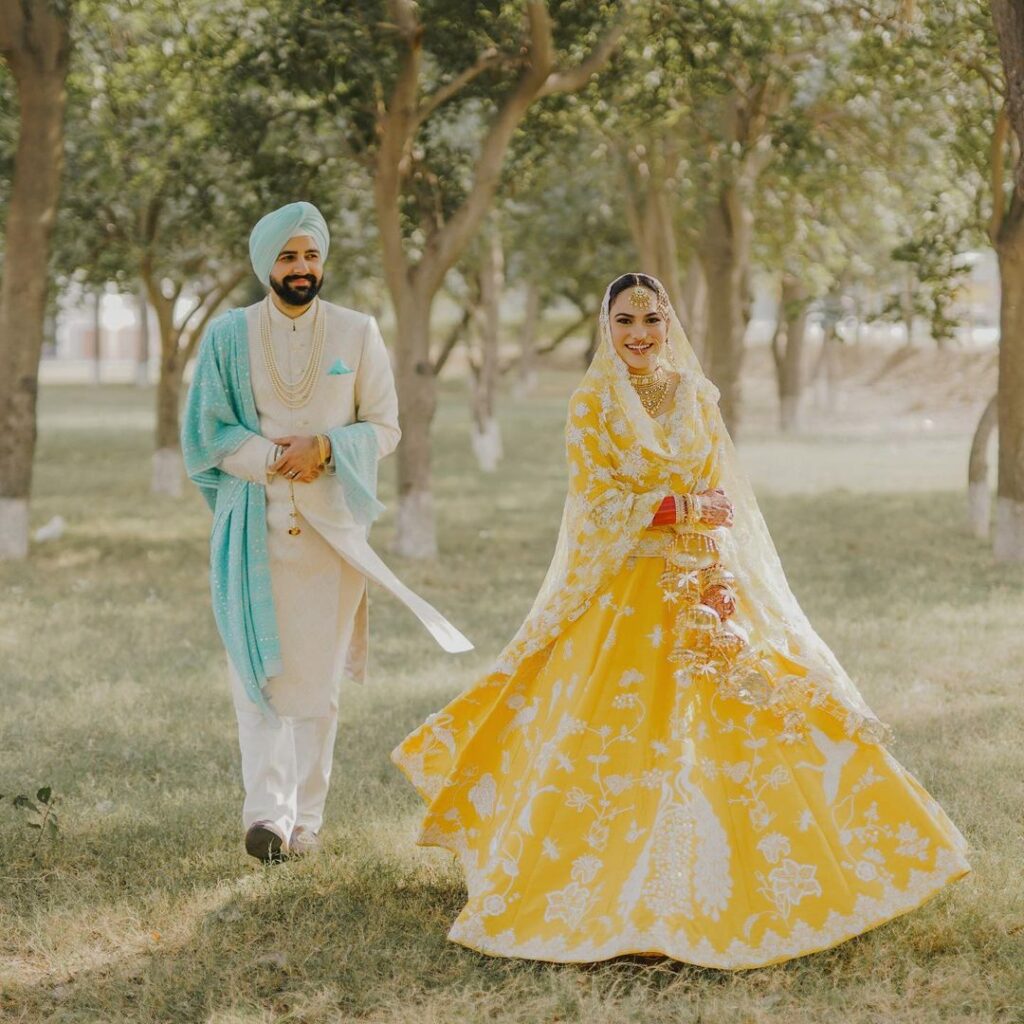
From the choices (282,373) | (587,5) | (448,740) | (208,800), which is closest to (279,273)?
(282,373)

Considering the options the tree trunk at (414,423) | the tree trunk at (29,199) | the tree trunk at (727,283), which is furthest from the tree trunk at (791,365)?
the tree trunk at (29,199)

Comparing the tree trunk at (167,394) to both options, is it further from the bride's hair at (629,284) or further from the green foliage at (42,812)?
the bride's hair at (629,284)

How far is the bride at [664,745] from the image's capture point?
4199 millimetres

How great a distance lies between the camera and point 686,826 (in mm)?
4230

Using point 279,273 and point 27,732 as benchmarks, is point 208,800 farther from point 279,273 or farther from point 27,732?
point 279,273

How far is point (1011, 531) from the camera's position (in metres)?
12.5

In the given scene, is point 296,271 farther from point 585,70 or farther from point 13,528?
point 13,528

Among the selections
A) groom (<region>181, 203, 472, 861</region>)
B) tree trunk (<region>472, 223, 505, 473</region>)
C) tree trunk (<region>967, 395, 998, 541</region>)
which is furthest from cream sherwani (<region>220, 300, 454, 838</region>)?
tree trunk (<region>472, 223, 505, 473</region>)

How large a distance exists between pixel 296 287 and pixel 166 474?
46.1ft

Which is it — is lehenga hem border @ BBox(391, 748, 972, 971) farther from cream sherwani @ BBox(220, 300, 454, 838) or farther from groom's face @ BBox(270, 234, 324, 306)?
groom's face @ BBox(270, 234, 324, 306)

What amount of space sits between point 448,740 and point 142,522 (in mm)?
11406

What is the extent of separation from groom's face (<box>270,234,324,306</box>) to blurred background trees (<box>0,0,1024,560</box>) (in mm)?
6562

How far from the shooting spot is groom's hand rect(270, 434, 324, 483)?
506 centimetres

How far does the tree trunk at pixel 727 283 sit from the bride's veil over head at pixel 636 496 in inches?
452
